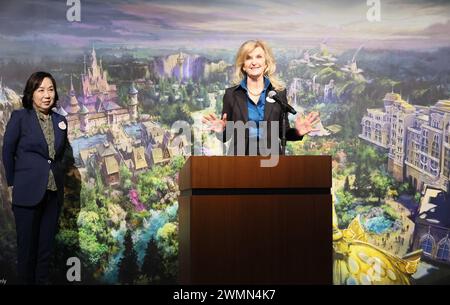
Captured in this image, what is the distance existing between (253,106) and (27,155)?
1470 millimetres

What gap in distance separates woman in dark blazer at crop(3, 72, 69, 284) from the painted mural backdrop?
110 centimetres

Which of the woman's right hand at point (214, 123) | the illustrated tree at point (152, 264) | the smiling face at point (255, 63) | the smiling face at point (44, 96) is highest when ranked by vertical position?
the smiling face at point (255, 63)

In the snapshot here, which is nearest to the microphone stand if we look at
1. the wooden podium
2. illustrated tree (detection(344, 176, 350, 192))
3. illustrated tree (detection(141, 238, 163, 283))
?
the wooden podium

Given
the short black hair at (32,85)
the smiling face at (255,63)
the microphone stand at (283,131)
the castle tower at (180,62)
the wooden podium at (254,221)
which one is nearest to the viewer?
the wooden podium at (254,221)

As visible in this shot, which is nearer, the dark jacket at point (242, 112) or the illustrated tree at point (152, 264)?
the dark jacket at point (242, 112)

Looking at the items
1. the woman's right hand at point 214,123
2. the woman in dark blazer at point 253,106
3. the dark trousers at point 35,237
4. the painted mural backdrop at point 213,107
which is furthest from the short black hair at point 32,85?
the woman's right hand at point 214,123

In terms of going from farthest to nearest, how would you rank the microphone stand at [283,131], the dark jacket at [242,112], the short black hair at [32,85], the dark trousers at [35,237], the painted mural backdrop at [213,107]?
the painted mural backdrop at [213,107], the short black hair at [32,85], the dark trousers at [35,237], the dark jacket at [242,112], the microphone stand at [283,131]

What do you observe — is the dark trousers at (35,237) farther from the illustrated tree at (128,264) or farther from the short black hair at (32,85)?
the illustrated tree at (128,264)

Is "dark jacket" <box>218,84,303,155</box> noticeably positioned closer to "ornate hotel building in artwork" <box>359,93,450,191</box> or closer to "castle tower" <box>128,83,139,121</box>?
"castle tower" <box>128,83,139,121</box>

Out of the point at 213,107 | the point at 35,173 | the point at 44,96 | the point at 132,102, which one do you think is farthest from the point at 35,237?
the point at 213,107

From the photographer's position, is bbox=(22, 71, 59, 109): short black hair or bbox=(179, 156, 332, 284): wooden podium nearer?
bbox=(179, 156, 332, 284): wooden podium

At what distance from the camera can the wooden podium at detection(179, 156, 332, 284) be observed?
11.1ft

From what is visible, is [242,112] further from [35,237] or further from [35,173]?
[35,237]

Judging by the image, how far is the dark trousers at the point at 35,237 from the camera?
4.58m
